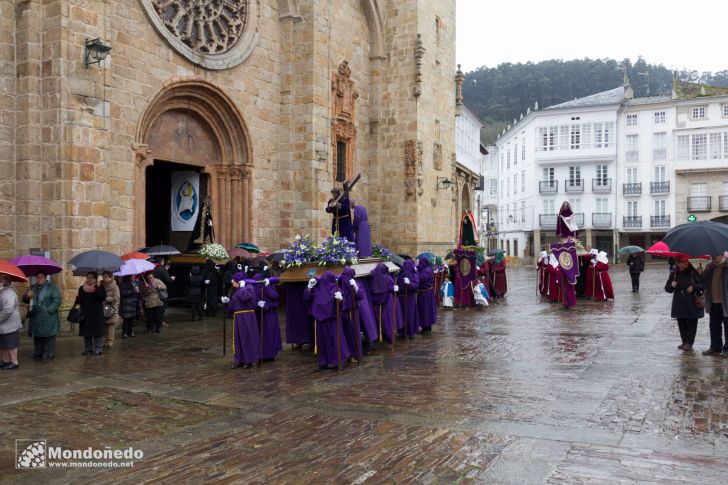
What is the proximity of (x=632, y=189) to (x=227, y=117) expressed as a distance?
141 ft

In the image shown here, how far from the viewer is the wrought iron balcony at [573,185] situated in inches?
2053

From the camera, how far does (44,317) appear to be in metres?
9.72

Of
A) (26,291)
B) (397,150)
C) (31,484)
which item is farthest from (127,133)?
(397,150)

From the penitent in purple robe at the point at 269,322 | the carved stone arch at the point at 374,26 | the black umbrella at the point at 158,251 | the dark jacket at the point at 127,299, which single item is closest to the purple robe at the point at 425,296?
the penitent in purple robe at the point at 269,322

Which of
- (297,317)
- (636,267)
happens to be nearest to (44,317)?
(297,317)

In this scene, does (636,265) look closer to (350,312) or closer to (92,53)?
(350,312)

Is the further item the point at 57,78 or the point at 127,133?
the point at 127,133

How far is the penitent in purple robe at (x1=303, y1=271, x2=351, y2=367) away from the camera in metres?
9.16

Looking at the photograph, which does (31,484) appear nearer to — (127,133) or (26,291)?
(26,291)

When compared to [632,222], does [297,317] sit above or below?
below

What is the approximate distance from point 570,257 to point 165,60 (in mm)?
12198

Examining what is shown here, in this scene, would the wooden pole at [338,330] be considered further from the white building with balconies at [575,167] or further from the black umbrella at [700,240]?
the white building with balconies at [575,167]

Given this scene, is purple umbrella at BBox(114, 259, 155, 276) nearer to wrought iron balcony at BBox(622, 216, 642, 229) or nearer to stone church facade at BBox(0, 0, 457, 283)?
stone church facade at BBox(0, 0, 457, 283)

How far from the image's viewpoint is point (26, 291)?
11.8 m
